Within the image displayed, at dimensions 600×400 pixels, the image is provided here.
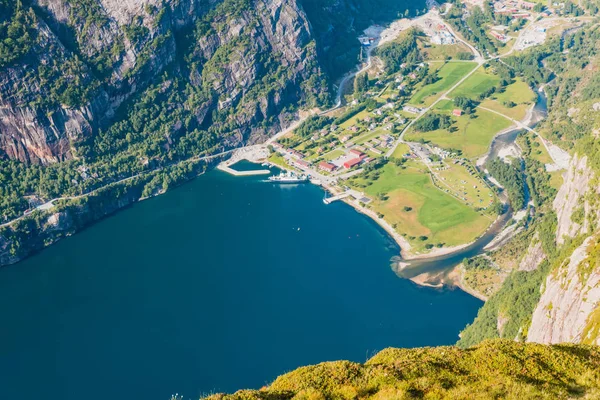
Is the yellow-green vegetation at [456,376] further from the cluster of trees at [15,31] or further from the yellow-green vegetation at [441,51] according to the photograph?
the yellow-green vegetation at [441,51]

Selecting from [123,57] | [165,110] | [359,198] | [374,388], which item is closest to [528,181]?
[359,198]

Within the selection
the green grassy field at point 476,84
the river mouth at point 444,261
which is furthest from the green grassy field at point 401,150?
the green grassy field at point 476,84

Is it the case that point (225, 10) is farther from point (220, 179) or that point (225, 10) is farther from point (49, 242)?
point (49, 242)

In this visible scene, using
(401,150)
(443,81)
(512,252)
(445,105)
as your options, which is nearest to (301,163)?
(401,150)

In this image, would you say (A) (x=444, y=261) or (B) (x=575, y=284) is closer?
(B) (x=575, y=284)

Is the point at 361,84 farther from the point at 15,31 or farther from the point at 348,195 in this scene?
the point at 15,31

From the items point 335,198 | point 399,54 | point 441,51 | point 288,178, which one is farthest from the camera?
point 441,51

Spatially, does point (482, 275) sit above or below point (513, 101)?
below
